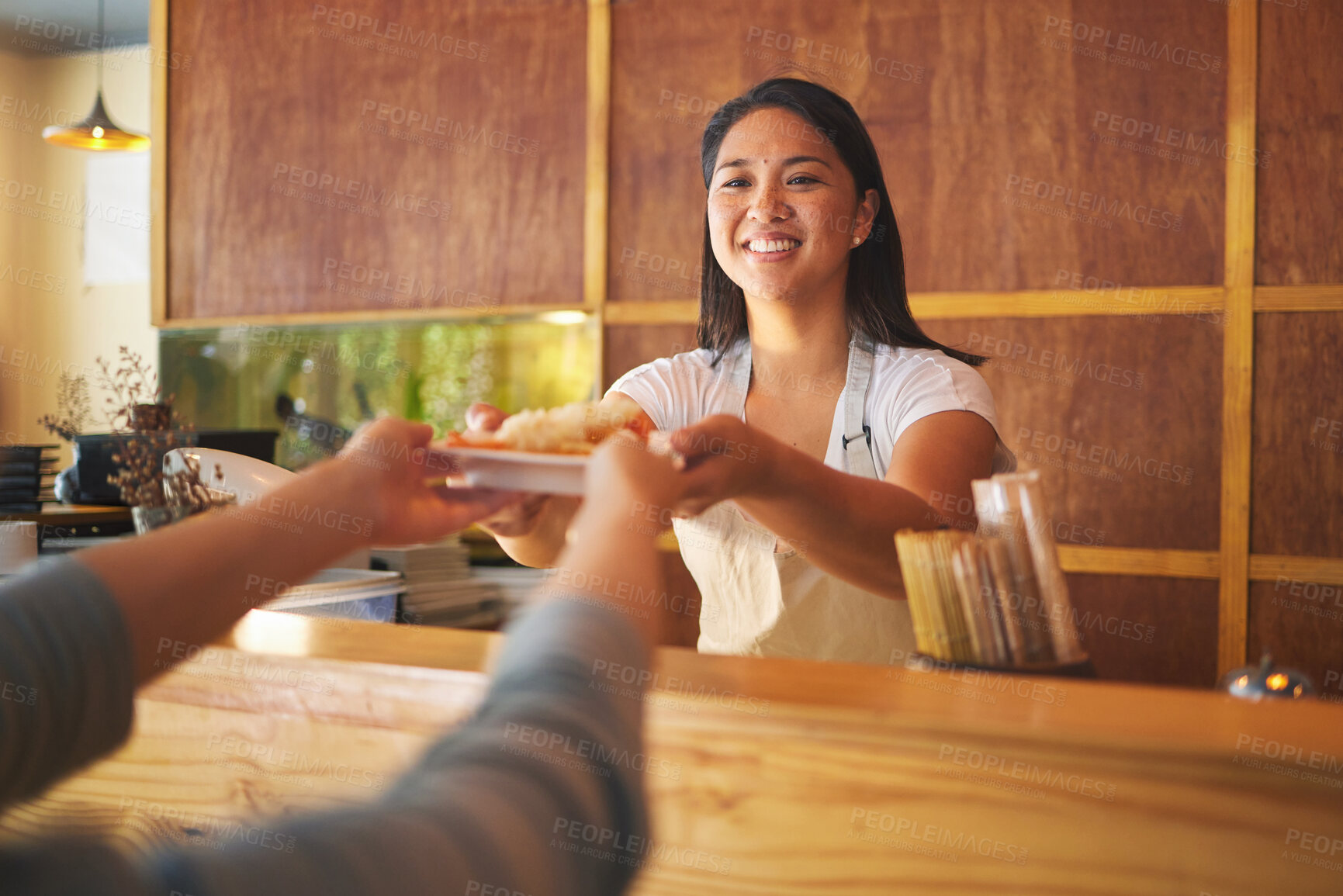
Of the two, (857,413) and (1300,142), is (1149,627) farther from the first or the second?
(857,413)

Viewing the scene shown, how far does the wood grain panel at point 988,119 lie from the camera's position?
Result: 2.61 metres

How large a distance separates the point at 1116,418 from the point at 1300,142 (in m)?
0.80

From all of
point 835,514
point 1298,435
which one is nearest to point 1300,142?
point 1298,435

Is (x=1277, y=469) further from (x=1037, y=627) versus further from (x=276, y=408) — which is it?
(x=276, y=408)

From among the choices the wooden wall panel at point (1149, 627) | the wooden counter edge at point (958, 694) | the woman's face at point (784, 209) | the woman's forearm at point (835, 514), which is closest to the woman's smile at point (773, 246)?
the woman's face at point (784, 209)

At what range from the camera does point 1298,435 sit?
2.54 meters

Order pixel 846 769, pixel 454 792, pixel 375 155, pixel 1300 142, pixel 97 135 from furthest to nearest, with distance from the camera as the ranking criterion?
pixel 97 135
pixel 375 155
pixel 1300 142
pixel 846 769
pixel 454 792

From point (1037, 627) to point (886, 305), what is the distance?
103 cm

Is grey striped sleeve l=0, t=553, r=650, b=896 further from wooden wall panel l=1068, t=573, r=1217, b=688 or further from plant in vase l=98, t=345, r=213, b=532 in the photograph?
wooden wall panel l=1068, t=573, r=1217, b=688

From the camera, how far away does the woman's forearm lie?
123 centimetres

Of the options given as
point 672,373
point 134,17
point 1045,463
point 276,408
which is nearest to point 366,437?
point 672,373

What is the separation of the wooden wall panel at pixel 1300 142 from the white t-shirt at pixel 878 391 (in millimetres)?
1377

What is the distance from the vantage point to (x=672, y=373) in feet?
6.29

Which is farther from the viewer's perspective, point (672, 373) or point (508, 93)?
point (508, 93)
